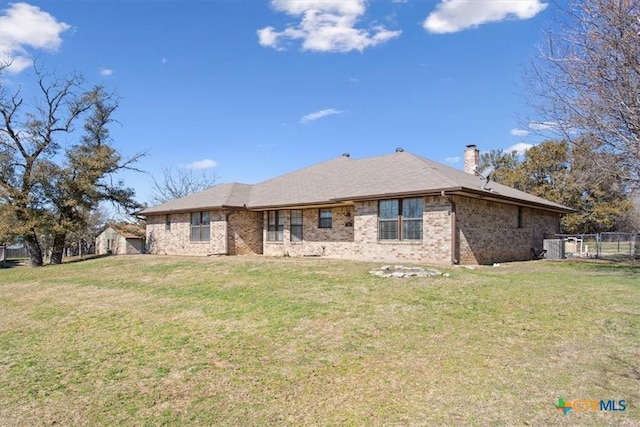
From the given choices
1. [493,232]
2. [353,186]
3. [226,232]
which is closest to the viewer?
[493,232]

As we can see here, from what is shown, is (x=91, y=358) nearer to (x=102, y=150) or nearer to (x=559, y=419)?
(x=559, y=419)

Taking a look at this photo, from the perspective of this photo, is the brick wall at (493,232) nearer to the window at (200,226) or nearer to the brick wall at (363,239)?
the brick wall at (363,239)

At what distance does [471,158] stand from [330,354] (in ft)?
64.1

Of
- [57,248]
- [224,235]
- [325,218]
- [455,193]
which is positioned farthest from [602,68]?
[57,248]

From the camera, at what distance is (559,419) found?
159 inches

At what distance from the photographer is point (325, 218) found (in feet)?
63.8

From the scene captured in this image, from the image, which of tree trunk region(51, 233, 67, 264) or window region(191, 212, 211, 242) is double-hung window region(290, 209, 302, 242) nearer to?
window region(191, 212, 211, 242)

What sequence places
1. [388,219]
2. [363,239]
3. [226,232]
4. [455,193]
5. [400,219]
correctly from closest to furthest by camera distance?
[455,193] < [400,219] < [388,219] < [363,239] < [226,232]

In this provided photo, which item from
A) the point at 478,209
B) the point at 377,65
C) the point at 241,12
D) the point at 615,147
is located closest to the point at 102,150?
the point at 241,12

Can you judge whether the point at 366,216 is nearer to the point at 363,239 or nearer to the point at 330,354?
the point at 363,239

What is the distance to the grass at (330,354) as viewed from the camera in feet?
14.6

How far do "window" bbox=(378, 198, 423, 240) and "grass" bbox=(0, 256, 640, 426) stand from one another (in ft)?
15.3

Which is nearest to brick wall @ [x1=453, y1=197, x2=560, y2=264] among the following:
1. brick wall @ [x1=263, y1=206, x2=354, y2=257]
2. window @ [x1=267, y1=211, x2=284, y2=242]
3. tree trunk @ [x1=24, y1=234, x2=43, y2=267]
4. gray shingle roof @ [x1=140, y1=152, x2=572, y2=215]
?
gray shingle roof @ [x1=140, y1=152, x2=572, y2=215]

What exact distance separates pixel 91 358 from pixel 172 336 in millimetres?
1243
